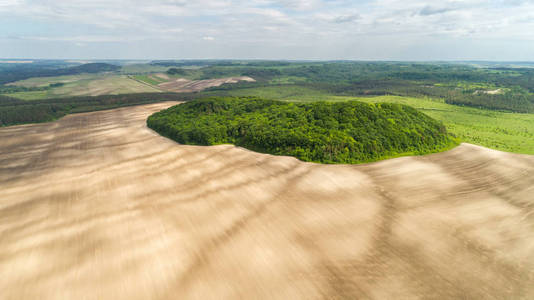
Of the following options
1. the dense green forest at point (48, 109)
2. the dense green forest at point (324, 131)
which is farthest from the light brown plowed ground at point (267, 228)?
the dense green forest at point (48, 109)

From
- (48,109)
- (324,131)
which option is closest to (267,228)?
(324,131)

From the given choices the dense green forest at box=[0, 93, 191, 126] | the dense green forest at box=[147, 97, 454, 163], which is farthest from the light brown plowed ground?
the dense green forest at box=[0, 93, 191, 126]

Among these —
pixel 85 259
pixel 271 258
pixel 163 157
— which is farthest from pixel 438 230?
pixel 163 157

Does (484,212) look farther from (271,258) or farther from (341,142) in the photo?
(271,258)

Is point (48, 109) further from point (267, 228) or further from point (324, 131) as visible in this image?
point (267, 228)

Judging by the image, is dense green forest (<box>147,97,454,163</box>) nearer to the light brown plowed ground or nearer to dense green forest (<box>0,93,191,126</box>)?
the light brown plowed ground

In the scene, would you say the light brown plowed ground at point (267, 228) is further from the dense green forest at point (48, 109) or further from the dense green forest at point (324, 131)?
the dense green forest at point (48, 109)
